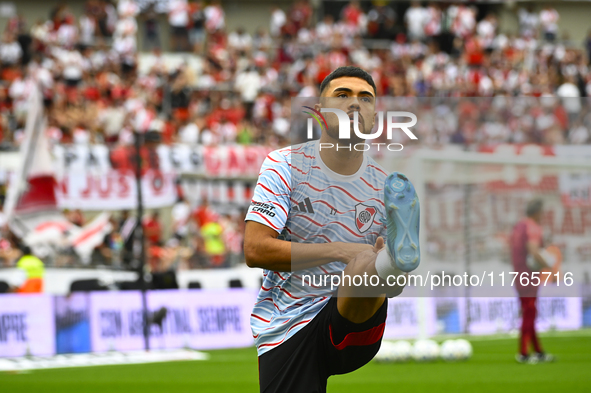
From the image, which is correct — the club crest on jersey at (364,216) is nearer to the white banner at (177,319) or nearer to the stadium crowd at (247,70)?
the white banner at (177,319)

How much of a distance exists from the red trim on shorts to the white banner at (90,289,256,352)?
32.3ft

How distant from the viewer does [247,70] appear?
22719 millimetres

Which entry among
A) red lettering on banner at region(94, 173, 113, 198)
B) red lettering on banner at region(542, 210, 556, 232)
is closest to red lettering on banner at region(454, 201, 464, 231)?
red lettering on banner at region(542, 210, 556, 232)

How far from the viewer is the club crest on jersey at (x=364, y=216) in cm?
371

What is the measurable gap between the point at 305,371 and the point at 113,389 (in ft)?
19.3

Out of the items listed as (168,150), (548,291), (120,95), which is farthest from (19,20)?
(548,291)

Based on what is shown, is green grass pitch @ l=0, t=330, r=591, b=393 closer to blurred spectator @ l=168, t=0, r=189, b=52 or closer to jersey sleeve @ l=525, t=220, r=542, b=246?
jersey sleeve @ l=525, t=220, r=542, b=246

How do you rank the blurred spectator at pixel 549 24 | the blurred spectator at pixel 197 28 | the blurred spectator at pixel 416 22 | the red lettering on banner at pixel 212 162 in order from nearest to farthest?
the red lettering on banner at pixel 212 162
the blurred spectator at pixel 197 28
the blurred spectator at pixel 416 22
the blurred spectator at pixel 549 24

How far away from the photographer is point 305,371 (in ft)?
12.4

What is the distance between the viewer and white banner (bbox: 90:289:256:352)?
13086 millimetres

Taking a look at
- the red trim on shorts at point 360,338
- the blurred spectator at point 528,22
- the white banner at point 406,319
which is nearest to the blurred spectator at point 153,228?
the white banner at point 406,319

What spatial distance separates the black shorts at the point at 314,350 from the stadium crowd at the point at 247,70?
1100 cm

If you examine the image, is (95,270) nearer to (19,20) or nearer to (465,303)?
(465,303)

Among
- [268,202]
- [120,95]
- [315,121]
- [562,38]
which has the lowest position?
[268,202]
